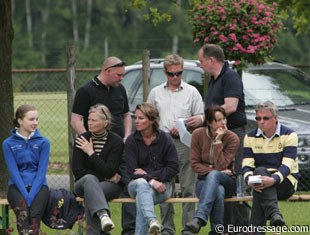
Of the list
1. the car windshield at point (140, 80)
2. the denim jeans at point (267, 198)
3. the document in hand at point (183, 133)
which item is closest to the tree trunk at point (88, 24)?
the car windshield at point (140, 80)

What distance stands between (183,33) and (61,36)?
9.87m

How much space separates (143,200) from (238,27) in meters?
4.15

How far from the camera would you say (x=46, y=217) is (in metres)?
10.8

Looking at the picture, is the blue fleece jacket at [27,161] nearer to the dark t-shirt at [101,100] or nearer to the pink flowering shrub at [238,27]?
the dark t-shirt at [101,100]

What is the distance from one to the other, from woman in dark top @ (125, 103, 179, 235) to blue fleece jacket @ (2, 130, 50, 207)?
3.02 ft

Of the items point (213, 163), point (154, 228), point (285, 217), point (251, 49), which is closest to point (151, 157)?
point (213, 163)

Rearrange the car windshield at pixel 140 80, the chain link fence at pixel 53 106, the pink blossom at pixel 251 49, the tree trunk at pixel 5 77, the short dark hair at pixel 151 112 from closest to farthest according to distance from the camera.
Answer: the short dark hair at pixel 151 112
the tree trunk at pixel 5 77
the pink blossom at pixel 251 49
the car windshield at pixel 140 80
the chain link fence at pixel 53 106

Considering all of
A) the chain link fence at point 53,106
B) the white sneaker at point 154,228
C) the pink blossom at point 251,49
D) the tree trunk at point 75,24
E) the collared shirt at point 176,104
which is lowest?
the tree trunk at point 75,24

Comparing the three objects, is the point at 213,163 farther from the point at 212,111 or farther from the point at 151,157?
the point at 151,157

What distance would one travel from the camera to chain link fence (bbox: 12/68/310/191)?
16406 mm

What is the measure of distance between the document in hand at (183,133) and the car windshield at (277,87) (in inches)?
146

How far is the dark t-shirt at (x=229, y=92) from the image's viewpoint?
1101cm

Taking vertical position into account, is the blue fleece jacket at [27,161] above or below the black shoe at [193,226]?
above

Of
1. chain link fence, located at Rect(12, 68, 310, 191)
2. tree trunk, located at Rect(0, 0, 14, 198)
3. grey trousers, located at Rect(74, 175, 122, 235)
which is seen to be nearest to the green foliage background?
chain link fence, located at Rect(12, 68, 310, 191)
